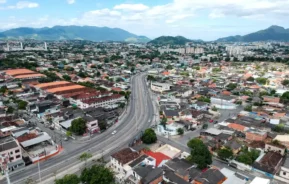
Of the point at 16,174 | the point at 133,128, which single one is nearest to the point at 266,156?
the point at 133,128

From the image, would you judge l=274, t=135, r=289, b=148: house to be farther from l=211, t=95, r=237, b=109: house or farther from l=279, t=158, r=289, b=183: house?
l=211, t=95, r=237, b=109: house

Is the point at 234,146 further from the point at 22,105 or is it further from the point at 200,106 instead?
the point at 22,105

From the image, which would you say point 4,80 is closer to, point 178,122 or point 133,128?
point 133,128

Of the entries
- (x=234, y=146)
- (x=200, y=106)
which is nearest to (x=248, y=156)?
(x=234, y=146)

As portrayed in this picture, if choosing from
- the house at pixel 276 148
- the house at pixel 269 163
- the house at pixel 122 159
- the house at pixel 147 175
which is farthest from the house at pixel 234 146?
the house at pixel 122 159

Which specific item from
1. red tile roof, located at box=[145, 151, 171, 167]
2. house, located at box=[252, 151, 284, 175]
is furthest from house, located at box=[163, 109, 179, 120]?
house, located at box=[252, 151, 284, 175]

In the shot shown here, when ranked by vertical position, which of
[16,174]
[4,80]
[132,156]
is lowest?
[16,174]
